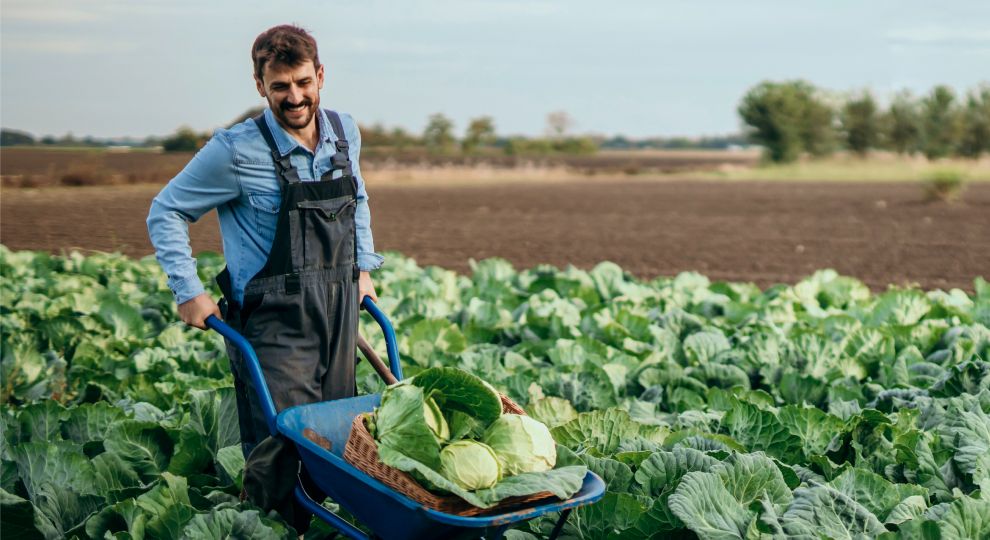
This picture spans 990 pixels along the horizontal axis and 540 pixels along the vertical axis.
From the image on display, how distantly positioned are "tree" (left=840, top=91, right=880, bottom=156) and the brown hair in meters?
83.5

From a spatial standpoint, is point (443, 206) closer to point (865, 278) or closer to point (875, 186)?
point (865, 278)

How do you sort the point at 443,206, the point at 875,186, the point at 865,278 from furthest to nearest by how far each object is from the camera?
the point at 875,186 < the point at 443,206 < the point at 865,278

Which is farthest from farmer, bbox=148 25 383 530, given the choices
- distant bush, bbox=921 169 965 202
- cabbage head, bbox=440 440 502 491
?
distant bush, bbox=921 169 965 202

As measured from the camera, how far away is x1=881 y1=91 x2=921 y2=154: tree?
8119 centimetres

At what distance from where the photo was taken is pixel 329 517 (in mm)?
2803

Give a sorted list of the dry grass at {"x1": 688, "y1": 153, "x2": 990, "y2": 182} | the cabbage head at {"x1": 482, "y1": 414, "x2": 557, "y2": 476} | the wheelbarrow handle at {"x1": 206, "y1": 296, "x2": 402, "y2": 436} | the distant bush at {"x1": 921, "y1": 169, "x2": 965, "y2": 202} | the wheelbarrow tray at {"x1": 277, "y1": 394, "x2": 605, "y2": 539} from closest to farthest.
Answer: the wheelbarrow tray at {"x1": 277, "y1": 394, "x2": 605, "y2": 539}
the cabbage head at {"x1": 482, "y1": 414, "x2": 557, "y2": 476}
the wheelbarrow handle at {"x1": 206, "y1": 296, "x2": 402, "y2": 436}
the distant bush at {"x1": 921, "y1": 169, "x2": 965, "y2": 202}
the dry grass at {"x1": 688, "y1": 153, "x2": 990, "y2": 182}

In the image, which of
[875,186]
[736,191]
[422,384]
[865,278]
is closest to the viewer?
[422,384]

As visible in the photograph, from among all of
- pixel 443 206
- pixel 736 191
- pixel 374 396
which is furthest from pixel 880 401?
pixel 736 191

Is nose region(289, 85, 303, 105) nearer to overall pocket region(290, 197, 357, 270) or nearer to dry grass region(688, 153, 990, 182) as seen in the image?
overall pocket region(290, 197, 357, 270)

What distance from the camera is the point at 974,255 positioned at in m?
16.0

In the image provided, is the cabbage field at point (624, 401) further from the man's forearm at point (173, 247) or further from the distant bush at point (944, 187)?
the distant bush at point (944, 187)

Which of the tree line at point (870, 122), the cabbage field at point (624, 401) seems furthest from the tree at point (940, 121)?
the cabbage field at point (624, 401)

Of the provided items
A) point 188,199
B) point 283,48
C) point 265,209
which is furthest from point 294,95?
point 188,199

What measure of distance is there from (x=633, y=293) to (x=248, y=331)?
454 cm
